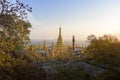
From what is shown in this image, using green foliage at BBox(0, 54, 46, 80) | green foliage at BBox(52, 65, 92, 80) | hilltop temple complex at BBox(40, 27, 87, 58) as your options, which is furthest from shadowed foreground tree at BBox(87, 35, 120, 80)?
green foliage at BBox(0, 54, 46, 80)

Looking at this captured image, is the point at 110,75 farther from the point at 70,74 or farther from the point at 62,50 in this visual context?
the point at 62,50

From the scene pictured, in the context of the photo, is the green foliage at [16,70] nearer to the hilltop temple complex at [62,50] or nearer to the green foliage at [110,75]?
the green foliage at [110,75]

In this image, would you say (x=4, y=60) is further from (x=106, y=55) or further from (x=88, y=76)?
(x=106, y=55)

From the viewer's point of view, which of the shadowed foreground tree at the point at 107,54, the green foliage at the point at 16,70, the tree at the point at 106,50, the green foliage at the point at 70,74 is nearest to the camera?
the green foliage at the point at 16,70

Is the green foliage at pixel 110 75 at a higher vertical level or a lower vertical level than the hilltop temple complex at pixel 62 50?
lower

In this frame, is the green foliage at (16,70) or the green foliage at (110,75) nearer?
the green foliage at (16,70)

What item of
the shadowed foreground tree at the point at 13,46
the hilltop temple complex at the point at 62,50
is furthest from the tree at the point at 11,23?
the hilltop temple complex at the point at 62,50

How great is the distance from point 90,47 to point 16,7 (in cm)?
653

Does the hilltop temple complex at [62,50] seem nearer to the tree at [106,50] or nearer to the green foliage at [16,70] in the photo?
the tree at [106,50]

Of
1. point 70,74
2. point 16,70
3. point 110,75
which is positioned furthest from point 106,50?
point 16,70

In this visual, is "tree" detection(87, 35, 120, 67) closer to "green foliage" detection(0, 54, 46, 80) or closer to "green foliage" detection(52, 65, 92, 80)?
"green foliage" detection(52, 65, 92, 80)

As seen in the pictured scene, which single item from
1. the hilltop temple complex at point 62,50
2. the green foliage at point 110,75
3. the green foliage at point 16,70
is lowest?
the green foliage at point 110,75

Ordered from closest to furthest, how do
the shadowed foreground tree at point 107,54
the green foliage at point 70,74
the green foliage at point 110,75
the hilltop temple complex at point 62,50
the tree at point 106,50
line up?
the green foliage at point 70,74, the green foliage at point 110,75, the shadowed foreground tree at point 107,54, the tree at point 106,50, the hilltop temple complex at point 62,50

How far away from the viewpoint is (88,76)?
16359mm
